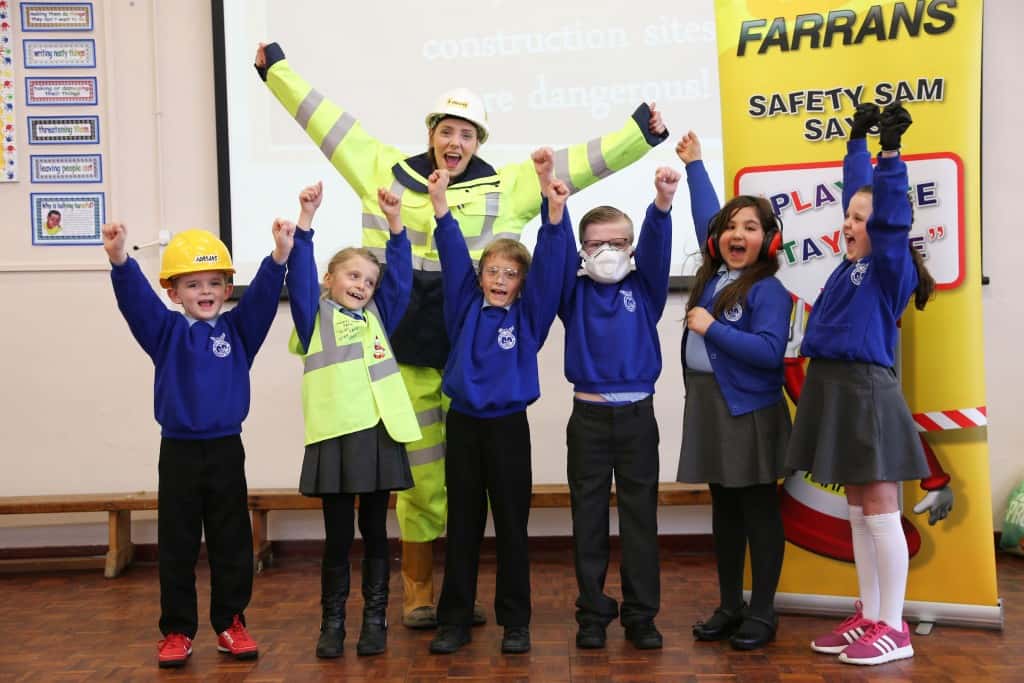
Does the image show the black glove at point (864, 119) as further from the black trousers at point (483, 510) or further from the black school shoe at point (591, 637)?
the black school shoe at point (591, 637)

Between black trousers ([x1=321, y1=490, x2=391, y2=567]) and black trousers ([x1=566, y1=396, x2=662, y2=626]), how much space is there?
1.85 ft

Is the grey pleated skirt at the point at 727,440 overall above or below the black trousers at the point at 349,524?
above

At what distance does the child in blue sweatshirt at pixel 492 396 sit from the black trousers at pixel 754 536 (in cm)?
60

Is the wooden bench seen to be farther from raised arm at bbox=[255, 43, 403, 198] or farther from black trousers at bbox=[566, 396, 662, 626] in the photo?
raised arm at bbox=[255, 43, 403, 198]

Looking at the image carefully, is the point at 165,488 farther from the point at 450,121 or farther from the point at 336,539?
the point at 450,121

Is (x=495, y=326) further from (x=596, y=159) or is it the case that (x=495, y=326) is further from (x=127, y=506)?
(x=127, y=506)

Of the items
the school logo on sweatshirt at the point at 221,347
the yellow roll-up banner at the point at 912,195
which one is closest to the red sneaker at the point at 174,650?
the school logo on sweatshirt at the point at 221,347

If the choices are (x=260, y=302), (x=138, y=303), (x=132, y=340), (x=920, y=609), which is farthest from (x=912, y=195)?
(x=132, y=340)

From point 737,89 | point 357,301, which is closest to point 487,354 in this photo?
point 357,301

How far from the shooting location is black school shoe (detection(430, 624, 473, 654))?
9.36 feet

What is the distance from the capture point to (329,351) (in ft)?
9.20

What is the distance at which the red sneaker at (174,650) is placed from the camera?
2.79m

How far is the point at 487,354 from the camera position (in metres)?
2.76

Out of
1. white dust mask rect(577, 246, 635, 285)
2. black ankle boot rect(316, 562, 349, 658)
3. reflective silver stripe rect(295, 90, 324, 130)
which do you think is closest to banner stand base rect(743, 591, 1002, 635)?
white dust mask rect(577, 246, 635, 285)
